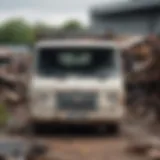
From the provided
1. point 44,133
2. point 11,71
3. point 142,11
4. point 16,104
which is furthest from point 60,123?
point 142,11

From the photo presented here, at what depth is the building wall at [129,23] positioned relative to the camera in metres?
41.0

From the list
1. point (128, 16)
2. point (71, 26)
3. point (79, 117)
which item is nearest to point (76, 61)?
point (79, 117)

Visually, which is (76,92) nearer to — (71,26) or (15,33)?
(71,26)

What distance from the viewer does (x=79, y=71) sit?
16562mm

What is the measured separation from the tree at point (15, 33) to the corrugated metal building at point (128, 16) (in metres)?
24.0

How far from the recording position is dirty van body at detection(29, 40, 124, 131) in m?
15.6

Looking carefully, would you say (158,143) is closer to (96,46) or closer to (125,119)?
(96,46)

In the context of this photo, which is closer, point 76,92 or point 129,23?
point 76,92

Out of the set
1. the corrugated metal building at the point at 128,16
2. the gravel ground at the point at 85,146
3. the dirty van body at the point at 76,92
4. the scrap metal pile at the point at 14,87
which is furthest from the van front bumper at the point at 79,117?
the corrugated metal building at the point at 128,16

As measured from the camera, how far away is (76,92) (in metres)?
15.7

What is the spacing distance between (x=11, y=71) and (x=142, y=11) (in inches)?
895

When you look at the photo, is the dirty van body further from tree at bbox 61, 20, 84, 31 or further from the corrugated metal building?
the corrugated metal building

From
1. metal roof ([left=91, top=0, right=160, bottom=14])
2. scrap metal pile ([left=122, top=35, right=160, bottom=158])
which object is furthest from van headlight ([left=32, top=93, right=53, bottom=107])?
metal roof ([left=91, top=0, right=160, bottom=14])

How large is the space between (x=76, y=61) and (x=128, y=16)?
30.0 m
